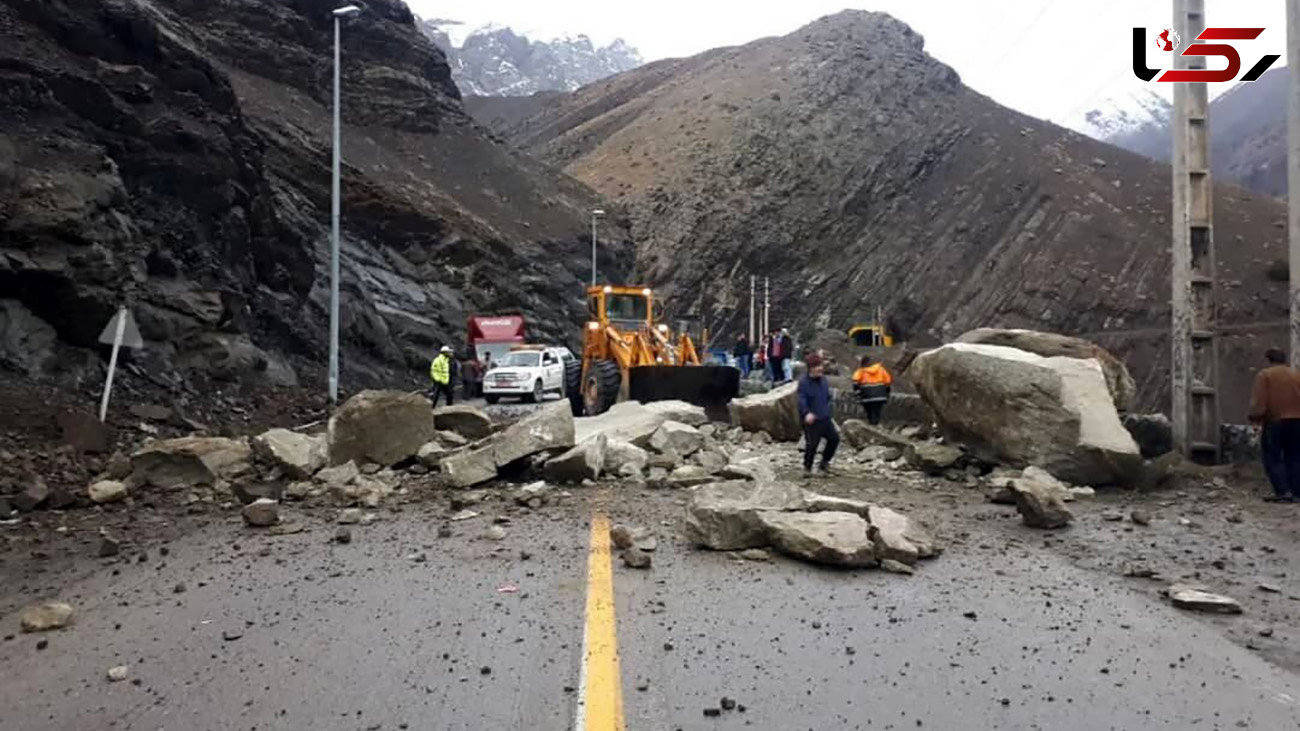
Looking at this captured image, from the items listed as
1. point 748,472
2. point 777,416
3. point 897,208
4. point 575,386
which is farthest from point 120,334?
point 897,208

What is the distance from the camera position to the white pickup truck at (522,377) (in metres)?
30.8

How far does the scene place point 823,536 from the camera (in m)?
6.87

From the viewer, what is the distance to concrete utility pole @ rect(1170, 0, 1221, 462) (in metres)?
12.0

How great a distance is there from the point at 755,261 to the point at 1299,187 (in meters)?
54.6

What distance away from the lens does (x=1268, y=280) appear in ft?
158

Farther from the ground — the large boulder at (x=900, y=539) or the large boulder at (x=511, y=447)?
the large boulder at (x=511, y=447)

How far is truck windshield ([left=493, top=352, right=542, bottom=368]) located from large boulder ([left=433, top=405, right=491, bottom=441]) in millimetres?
17971

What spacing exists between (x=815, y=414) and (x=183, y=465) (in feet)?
23.3

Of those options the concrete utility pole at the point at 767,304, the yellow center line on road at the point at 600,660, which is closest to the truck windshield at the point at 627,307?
the yellow center line on road at the point at 600,660

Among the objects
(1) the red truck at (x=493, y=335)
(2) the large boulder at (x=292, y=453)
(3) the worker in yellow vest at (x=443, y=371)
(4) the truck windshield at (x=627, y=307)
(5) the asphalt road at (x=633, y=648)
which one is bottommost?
(5) the asphalt road at (x=633, y=648)

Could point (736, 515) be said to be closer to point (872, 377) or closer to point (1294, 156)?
point (1294, 156)

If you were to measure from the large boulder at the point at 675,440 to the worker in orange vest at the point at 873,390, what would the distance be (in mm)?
4537

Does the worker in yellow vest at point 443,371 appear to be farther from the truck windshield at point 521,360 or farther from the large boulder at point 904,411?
the large boulder at point 904,411

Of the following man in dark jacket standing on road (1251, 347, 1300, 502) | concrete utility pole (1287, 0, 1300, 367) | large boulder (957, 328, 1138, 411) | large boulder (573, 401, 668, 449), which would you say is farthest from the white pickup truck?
man in dark jacket standing on road (1251, 347, 1300, 502)
